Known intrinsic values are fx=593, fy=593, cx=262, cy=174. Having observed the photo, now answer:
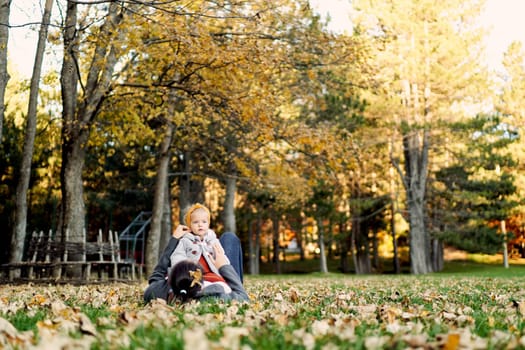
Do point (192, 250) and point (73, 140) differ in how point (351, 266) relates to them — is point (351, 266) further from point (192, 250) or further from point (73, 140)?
point (192, 250)

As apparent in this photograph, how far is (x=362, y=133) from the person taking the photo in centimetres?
2758

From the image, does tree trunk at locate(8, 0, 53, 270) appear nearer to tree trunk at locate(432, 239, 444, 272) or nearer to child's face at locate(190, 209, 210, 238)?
child's face at locate(190, 209, 210, 238)

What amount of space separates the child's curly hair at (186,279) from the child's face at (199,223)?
0.55 m

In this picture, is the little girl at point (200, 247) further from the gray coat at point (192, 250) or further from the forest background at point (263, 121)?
the forest background at point (263, 121)

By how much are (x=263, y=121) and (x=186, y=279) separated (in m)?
7.39

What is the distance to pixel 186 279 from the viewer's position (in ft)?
16.3

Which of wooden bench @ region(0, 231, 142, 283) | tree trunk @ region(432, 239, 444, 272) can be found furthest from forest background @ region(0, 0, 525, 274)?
wooden bench @ region(0, 231, 142, 283)

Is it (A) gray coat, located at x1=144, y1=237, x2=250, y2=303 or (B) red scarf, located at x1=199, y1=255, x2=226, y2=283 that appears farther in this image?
(B) red scarf, located at x1=199, y1=255, x2=226, y2=283

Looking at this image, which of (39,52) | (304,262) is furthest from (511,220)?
(39,52)

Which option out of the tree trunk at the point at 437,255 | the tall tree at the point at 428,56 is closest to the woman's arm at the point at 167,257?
the tall tree at the point at 428,56

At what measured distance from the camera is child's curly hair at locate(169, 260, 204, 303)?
4.97m

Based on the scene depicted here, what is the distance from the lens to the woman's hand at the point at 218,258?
217 inches

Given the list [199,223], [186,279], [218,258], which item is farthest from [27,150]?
[186,279]

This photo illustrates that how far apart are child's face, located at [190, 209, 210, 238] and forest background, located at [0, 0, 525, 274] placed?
325cm
